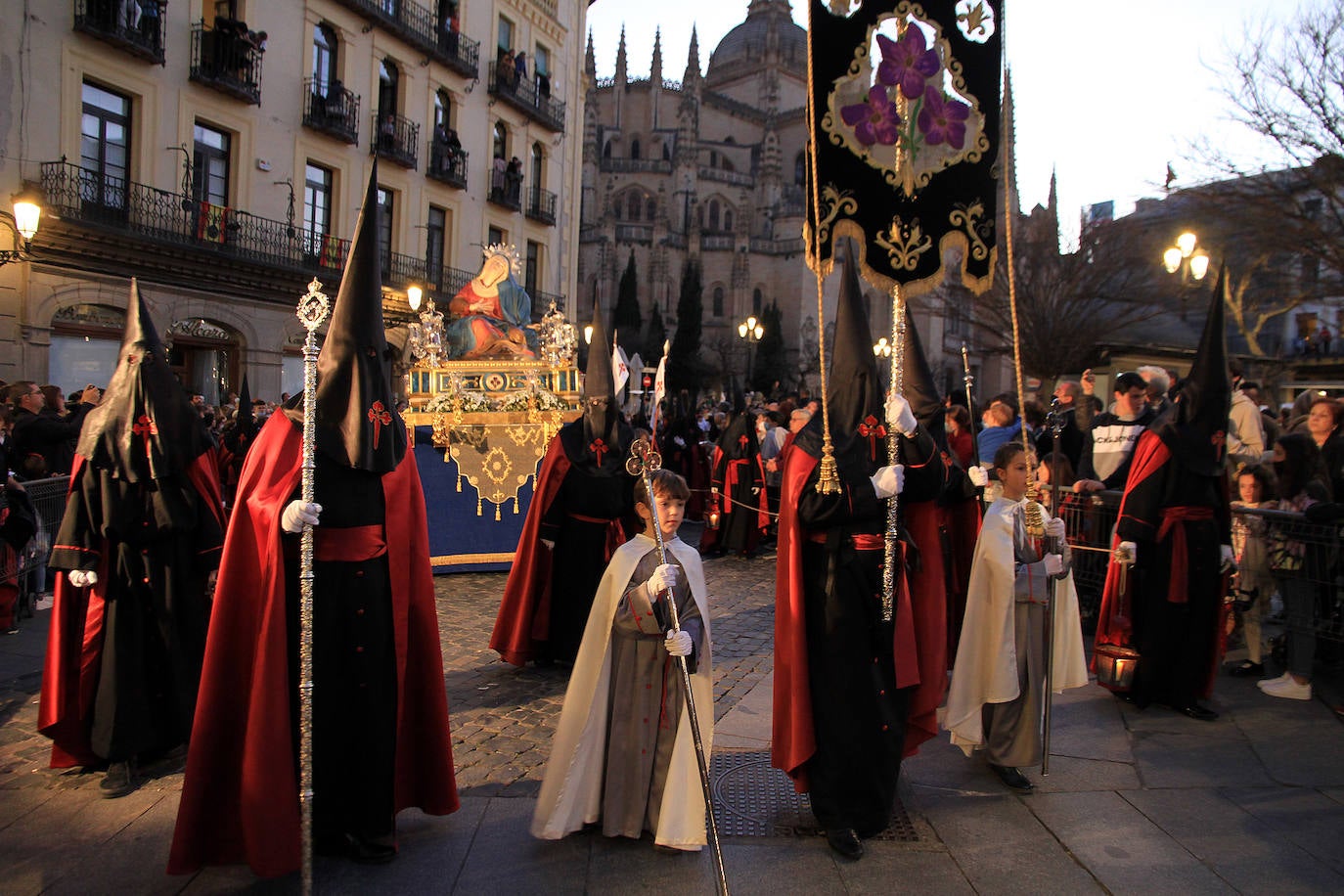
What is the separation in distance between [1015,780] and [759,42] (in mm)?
79273

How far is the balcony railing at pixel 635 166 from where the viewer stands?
209 ft

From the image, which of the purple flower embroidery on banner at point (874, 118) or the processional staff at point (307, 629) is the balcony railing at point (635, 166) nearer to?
the purple flower embroidery on banner at point (874, 118)

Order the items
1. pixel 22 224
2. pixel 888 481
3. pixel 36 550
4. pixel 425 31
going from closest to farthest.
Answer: pixel 888 481
pixel 36 550
pixel 22 224
pixel 425 31

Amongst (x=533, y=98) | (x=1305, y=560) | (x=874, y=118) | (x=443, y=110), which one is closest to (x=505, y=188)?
(x=443, y=110)

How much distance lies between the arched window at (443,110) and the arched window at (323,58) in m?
3.40

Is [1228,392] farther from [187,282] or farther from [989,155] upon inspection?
[187,282]

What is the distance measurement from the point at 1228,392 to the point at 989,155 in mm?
2482

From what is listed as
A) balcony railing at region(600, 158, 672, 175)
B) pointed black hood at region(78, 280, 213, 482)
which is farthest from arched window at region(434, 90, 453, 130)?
balcony railing at region(600, 158, 672, 175)

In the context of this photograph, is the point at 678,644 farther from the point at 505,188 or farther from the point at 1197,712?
the point at 505,188

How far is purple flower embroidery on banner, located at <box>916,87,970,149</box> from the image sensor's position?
4406 millimetres

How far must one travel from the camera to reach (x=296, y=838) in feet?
11.0

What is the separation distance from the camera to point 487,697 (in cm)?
568

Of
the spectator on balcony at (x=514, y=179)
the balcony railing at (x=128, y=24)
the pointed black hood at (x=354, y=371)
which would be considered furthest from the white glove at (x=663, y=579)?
the spectator on balcony at (x=514, y=179)

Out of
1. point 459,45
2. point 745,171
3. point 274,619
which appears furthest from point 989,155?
point 745,171
